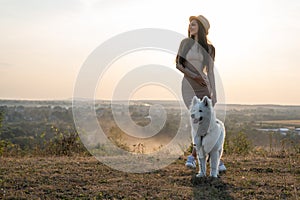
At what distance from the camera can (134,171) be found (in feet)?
21.2

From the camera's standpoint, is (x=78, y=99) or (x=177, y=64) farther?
(x=78, y=99)

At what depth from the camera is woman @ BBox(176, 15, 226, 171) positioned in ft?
20.9

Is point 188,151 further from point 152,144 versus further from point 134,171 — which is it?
point 134,171

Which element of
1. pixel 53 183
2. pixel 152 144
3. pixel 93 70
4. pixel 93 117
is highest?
pixel 93 70

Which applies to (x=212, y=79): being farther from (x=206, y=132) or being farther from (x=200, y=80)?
(x=206, y=132)

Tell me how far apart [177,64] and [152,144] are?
293cm

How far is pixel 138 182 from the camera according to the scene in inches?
225

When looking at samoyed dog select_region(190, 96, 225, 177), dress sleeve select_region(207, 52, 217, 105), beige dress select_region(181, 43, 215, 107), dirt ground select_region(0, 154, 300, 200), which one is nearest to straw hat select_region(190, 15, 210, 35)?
beige dress select_region(181, 43, 215, 107)

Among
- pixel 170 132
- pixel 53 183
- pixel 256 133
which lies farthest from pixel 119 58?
pixel 256 133

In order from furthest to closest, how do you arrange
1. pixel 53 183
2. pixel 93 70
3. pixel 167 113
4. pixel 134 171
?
pixel 167 113 → pixel 93 70 → pixel 134 171 → pixel 53 183

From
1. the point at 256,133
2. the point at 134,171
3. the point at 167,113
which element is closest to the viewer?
the point at 134,171

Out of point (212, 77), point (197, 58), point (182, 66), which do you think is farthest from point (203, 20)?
point (212, 77)

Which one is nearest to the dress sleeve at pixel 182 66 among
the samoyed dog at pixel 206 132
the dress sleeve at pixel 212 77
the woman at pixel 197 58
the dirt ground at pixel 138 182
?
the woman at pixel 197 58

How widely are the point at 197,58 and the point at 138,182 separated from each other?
228 centimetres
